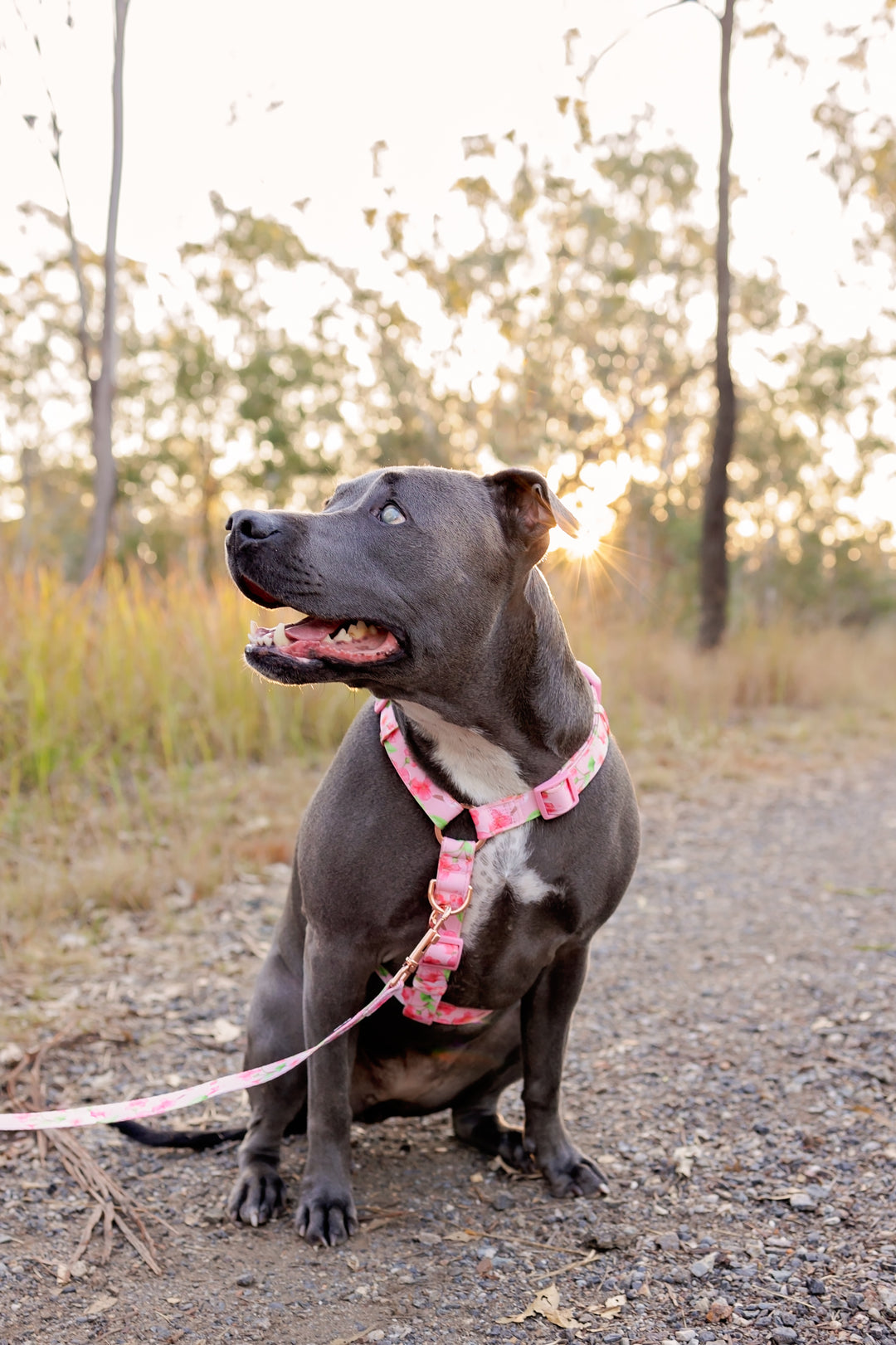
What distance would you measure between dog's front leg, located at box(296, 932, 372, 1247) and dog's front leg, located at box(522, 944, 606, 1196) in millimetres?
426

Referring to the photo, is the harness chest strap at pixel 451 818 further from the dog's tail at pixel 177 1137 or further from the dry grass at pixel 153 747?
the dry grass at pixel 153 747

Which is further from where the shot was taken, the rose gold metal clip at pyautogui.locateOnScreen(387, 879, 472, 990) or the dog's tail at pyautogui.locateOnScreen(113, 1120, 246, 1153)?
the dog's tail at pyautogui.locateOnScreen(113, 1120, 246, 1153)

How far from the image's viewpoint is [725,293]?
1144 cm

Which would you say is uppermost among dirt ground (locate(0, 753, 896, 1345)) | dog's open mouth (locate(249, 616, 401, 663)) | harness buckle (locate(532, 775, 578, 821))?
dog's open mouth (locate(249, 616, 401, 663))

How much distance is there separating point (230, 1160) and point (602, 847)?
1305 millimetres

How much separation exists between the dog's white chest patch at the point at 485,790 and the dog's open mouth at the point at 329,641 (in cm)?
19

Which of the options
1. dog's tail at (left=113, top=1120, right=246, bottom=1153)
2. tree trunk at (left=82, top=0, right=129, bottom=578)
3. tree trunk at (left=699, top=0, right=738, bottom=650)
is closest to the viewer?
dog's tail at (left=113, top=1120, right=246, bottom=1153)

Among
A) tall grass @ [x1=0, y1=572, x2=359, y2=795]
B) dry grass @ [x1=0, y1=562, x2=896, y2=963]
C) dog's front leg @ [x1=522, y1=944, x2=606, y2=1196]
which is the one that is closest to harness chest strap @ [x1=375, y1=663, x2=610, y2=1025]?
dog's front leg @ [x1=522, y1=944, x2=606, y2=1196]

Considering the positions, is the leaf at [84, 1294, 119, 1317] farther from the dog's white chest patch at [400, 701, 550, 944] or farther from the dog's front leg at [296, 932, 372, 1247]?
the dog's white chest patch at [400, 701, 550, 944]

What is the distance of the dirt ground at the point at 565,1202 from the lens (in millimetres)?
2146

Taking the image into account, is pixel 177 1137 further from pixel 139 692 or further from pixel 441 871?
pixel 139 692

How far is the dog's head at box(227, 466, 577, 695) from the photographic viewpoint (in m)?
2.09

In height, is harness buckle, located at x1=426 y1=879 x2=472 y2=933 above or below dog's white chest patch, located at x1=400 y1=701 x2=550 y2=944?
below

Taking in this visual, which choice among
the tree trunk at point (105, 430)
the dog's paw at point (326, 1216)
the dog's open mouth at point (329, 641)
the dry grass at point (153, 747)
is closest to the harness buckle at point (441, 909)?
the dog's open mouth at point (329, 641)
